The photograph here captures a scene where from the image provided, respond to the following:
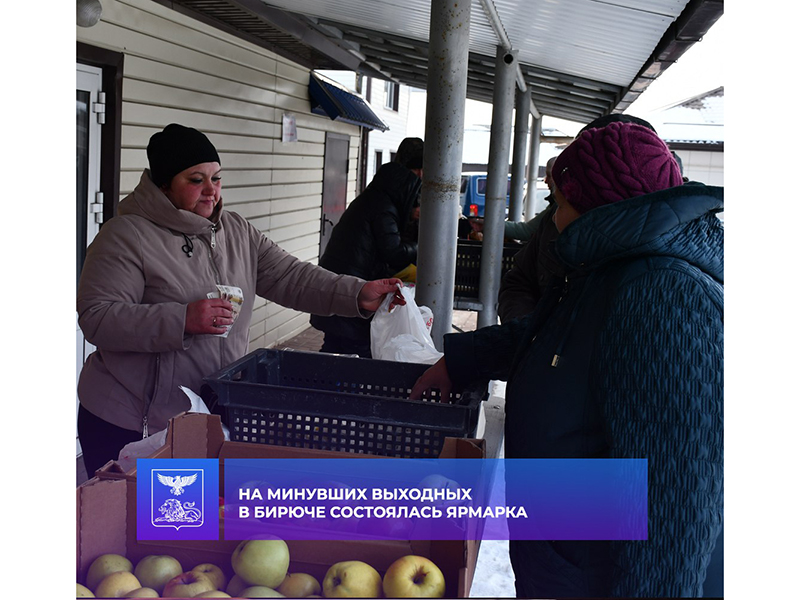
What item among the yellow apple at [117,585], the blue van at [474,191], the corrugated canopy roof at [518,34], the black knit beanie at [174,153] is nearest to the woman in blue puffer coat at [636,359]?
the yellow apple at [117,585]

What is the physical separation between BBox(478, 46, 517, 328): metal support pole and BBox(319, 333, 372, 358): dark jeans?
1857 mm

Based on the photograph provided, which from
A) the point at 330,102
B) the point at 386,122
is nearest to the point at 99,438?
the point at 330,102

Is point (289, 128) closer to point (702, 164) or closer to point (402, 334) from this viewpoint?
point (402, 334)

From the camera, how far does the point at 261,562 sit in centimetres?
161

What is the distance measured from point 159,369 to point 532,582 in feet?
4.38

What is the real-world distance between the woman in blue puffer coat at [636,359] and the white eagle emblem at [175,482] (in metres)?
0.77

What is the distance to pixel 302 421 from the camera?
2.02m

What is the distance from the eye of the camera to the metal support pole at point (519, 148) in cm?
1003

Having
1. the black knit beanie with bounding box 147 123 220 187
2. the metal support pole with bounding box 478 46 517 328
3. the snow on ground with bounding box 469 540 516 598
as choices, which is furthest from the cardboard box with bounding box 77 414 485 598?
the metal support pole with bounding box 478 46 517 328

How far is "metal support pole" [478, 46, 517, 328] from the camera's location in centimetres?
634

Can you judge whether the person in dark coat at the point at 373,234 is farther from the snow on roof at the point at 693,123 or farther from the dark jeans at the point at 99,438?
the snow on roof at the point at 693,123

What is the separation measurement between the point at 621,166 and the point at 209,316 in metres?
1.25
